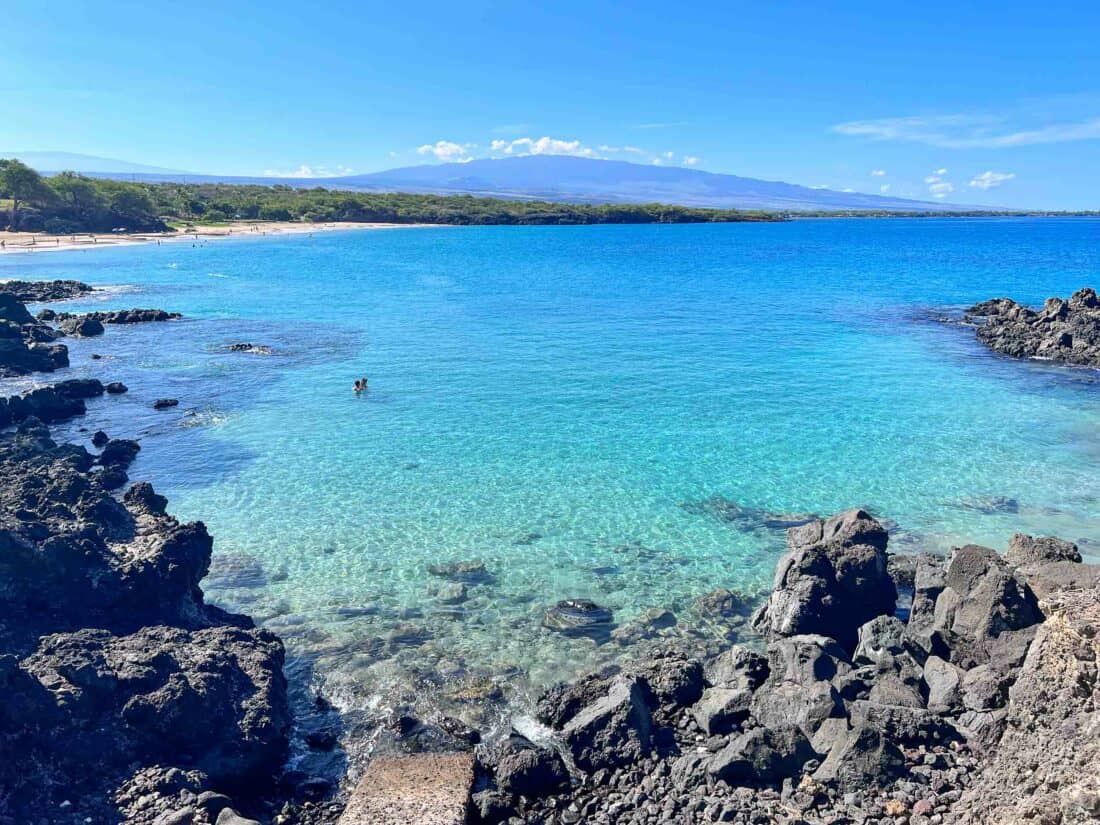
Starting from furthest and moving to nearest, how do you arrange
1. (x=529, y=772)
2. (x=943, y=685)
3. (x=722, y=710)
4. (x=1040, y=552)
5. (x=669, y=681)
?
(x=1040, y=552), (x=669, y=681), (x=943, y=685), (x=722, y=710), (x=529, y=772)

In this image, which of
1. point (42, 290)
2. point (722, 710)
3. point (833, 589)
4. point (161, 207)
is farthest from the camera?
point (161, 207)

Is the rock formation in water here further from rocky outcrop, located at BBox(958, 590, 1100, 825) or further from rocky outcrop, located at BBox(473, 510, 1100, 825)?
rocky outcrop, located at BBox(958, 590, 1100, 825)

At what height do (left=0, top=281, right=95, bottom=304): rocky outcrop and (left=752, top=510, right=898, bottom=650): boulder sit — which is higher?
(left=0, top=281, right=95, bottom=304): rocky outcrop

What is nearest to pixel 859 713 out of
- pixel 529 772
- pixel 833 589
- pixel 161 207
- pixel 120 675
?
pixel 833 589

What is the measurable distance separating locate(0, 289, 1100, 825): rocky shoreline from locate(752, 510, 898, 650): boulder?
50 millimetres

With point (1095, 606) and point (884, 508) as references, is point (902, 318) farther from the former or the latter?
point (1095, 606)

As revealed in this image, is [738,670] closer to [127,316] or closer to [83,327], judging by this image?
[83,327]

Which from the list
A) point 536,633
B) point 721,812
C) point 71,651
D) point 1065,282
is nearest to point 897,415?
point 536,633

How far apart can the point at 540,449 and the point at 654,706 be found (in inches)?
549

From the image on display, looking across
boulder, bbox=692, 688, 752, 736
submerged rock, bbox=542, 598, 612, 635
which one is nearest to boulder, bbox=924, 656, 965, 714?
boulder, bbox=692, 688, 752, 736

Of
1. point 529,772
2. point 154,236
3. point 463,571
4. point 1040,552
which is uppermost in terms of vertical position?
point 154,236

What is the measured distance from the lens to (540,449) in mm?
26094

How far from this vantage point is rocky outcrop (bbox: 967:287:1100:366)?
41478 mm

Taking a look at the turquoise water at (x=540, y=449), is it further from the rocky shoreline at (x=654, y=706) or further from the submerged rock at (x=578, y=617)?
the rocky shoreline at (x=654, y=706)
